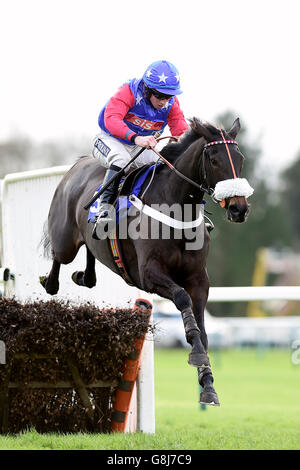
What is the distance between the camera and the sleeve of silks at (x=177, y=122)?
5.89 m

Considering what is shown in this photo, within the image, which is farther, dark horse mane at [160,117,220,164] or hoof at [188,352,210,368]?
dark horse mane at [160,117,220,164]

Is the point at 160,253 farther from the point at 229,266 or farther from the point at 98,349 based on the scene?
the point at 229,266

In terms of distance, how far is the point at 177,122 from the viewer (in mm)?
5914

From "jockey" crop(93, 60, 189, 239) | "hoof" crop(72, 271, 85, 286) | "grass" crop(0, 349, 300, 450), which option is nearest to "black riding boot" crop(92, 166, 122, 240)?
"jockey" crop(93, 60, 189, 239)

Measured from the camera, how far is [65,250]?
22.0ft

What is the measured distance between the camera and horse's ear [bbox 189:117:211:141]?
5.17 m

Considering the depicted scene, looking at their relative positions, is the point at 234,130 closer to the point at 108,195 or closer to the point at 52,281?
the point at 108,195

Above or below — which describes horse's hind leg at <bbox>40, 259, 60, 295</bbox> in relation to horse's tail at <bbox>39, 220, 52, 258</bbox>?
below

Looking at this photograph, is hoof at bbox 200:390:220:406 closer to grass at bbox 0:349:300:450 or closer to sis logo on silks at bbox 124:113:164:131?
grass at bbox 0:349:300:450

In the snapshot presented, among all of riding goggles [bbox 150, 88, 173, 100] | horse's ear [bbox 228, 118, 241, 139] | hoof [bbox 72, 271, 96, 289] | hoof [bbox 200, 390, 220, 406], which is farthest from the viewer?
hoof [bbox 72, 271, 96, 289]

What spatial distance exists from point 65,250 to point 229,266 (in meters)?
31.8

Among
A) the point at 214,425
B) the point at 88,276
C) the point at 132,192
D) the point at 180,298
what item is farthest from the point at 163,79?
the point at 214,425

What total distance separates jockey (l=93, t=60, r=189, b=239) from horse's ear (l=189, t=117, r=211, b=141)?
11.1 inches

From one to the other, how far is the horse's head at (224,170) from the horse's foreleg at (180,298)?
2.04ft
